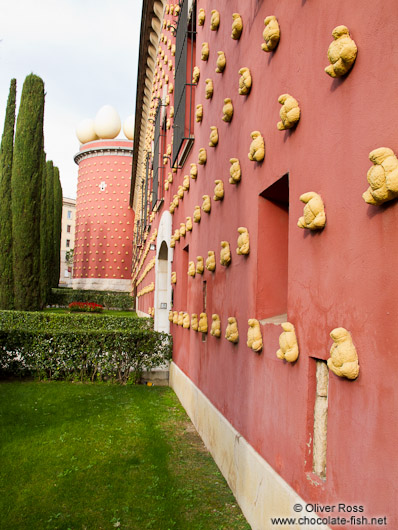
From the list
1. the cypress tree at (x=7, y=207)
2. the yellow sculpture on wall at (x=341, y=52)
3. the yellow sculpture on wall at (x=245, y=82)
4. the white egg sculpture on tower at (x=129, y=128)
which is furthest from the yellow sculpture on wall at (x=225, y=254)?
the white egg sculpture on tower at (x=129, y=128)

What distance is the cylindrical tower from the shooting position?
123 feet

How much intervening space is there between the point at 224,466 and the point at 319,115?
10.7ft

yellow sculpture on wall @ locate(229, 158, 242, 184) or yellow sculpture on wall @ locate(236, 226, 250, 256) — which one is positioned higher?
yellow sculpture on wall @ locate(229, 158, 242, 184)

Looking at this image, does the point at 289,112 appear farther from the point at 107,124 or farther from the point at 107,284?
the point at 107,124

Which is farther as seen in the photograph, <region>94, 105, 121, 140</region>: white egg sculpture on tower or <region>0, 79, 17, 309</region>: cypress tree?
<region>94, 105, 121, 140</region>: white egg sculpture on tower

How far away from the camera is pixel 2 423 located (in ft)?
19.8

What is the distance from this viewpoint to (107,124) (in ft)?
134

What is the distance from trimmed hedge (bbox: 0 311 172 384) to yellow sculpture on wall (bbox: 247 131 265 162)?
19.8ft

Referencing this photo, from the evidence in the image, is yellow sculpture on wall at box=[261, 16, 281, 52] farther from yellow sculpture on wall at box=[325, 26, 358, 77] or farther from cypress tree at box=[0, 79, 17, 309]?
cypress tree at box=[0, 79, 17, 309]

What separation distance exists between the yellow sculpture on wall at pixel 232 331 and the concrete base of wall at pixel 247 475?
77 centimetres

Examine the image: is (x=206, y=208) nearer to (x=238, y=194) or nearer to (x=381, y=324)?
(x=238, y=194)

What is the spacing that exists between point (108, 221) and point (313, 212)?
35837 mm

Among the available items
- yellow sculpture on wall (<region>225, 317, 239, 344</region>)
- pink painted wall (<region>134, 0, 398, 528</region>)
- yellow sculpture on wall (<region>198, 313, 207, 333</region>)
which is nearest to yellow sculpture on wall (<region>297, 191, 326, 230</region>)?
pink painted wall (<region>134, 0, 398, 528</region>)

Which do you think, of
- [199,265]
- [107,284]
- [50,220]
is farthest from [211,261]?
[107,284]
